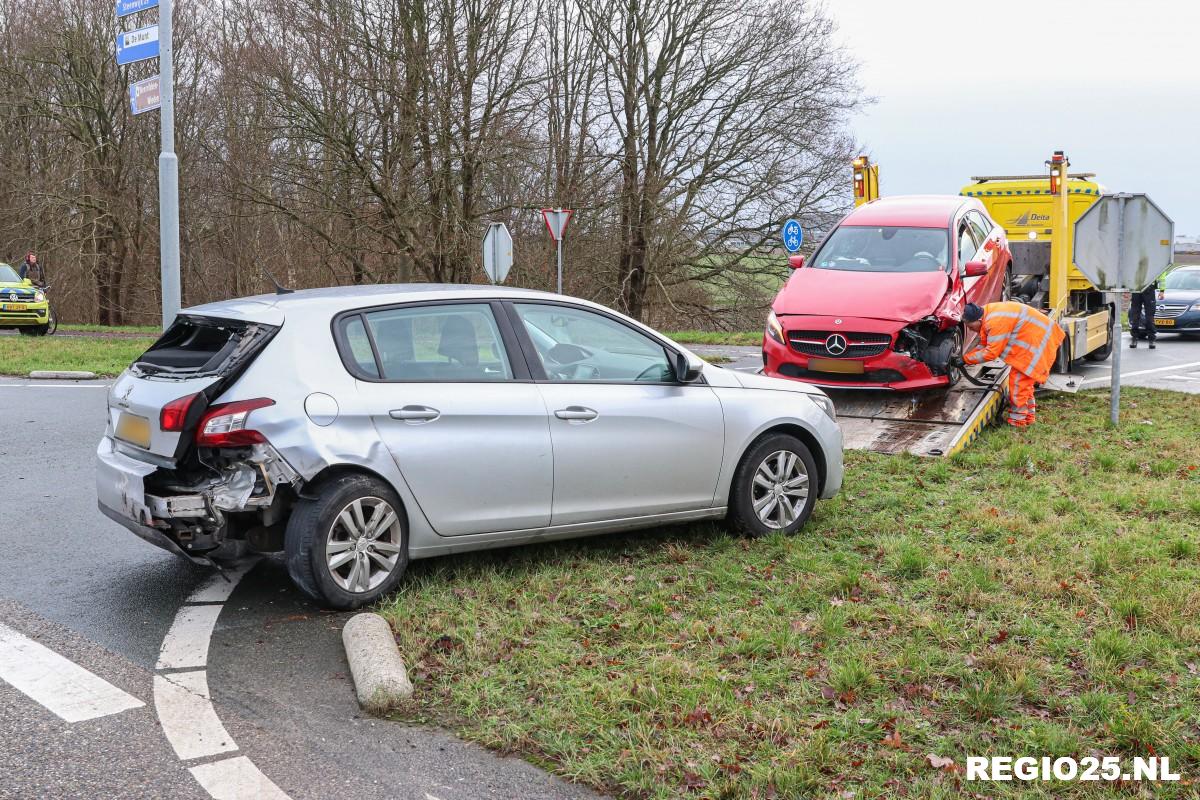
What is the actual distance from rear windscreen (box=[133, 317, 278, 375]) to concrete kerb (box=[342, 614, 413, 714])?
143 cm

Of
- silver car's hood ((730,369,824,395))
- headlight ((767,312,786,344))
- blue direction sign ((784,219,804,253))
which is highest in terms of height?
blue direction sign ((784,219,804,253))

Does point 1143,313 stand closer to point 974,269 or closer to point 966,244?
point 966,244

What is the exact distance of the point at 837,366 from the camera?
411 inches

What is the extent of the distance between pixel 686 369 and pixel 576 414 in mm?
838

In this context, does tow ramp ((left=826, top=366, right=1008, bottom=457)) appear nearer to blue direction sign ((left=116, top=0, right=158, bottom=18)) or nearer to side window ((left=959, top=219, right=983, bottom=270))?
side window ((left=959, top=219, right=983, bottom=270))

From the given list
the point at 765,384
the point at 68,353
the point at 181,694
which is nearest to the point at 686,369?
the point at 765,384

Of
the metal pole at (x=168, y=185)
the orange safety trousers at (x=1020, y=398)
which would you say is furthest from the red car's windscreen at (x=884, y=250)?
the metal pole at (x=168, y=185)

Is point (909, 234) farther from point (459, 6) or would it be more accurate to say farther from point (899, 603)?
point (459, 6)

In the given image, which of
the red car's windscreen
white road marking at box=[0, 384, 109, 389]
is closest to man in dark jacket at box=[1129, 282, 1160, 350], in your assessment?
the red car's windscreen

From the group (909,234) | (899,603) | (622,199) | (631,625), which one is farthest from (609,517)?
(622,199)

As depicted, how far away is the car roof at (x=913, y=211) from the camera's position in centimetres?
1187

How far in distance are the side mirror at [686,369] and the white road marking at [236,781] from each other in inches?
134

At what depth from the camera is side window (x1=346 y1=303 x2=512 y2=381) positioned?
5.49 metres

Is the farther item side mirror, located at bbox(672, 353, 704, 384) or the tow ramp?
the tow ramp
